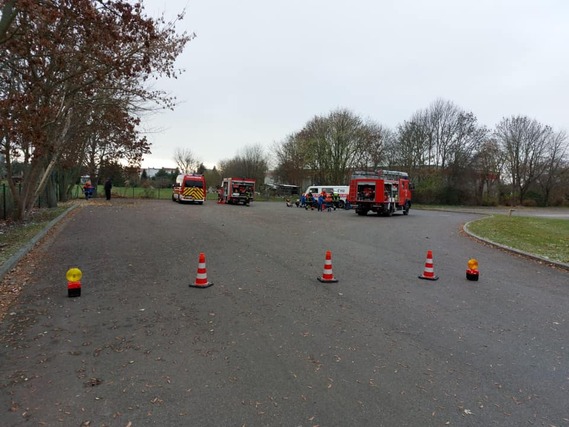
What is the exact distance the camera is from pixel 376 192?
2828 cm

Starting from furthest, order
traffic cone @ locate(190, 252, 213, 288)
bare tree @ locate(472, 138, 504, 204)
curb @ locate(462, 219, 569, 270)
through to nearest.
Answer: bare tree @ locate(472, 138, 504, 204) → curb @ locate(462, 219, 569, 270) → traffic cone @ locate(190, 252, 213, 288)

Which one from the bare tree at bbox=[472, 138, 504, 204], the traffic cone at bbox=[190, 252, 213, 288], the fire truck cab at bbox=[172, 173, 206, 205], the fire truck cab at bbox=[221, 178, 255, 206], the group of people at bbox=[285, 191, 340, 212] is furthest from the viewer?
the bare tree at bbox=[472, 138, 504, 204]

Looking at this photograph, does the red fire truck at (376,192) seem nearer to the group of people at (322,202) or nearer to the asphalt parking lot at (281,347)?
the group of people at (322,202)

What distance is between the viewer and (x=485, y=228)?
2000 cm

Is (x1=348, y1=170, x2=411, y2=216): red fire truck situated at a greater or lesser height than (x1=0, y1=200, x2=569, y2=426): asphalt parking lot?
greater

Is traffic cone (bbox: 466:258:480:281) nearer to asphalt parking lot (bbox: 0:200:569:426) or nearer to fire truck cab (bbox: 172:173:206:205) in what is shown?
asphalt parking lot (bbox: 0:200:569:426)

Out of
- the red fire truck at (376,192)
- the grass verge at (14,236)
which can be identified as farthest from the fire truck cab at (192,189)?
the grass verge at (14,236)

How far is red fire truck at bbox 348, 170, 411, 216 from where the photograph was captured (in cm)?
2825

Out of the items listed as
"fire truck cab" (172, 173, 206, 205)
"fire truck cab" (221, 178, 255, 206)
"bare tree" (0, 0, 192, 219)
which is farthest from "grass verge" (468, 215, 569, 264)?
"fire truck cab" (172, 173, 206, 205)

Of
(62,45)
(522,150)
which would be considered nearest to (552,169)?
(522,150)

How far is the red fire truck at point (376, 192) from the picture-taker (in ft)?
92.7

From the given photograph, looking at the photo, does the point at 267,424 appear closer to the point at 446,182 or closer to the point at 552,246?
the point at 552,246

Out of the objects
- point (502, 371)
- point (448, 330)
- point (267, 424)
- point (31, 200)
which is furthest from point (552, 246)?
point (31, 200)

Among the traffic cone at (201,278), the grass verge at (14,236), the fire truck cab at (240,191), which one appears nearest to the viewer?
the traffic cone at (201,278)
